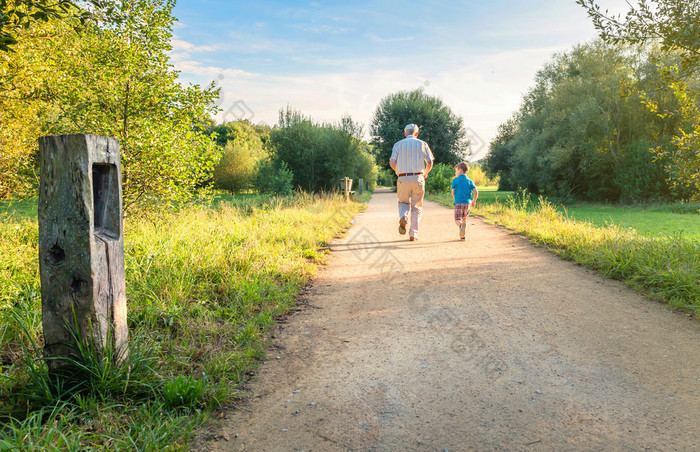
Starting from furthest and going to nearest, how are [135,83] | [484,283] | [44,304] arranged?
[135,83] → [484,283] → [44,304]

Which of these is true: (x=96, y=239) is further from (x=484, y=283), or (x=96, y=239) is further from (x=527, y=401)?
(x=484, y=283)

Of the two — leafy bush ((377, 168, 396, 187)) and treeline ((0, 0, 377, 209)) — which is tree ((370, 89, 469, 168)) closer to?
leafy bush ((377, 168, 396, 187))

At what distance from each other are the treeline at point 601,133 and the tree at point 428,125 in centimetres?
1236

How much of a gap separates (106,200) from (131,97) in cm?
525

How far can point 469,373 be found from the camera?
306 centimetres

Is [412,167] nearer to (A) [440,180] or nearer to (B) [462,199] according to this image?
(B) [462,199]

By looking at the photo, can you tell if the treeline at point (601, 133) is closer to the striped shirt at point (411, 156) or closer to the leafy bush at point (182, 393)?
the striped shirt at point (411, 156)

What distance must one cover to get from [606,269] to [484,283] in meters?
2.02

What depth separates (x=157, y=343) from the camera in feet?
10.3

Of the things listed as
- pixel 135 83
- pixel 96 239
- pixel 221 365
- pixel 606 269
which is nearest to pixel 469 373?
pixel 221 365

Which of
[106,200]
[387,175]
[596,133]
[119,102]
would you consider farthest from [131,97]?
[387,175]

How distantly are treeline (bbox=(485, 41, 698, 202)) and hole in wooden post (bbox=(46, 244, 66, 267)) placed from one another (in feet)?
88.4

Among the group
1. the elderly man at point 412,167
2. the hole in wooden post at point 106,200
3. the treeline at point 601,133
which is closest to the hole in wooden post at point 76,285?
the hole in wooden post at point 106,200

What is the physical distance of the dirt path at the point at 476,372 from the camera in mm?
2320
